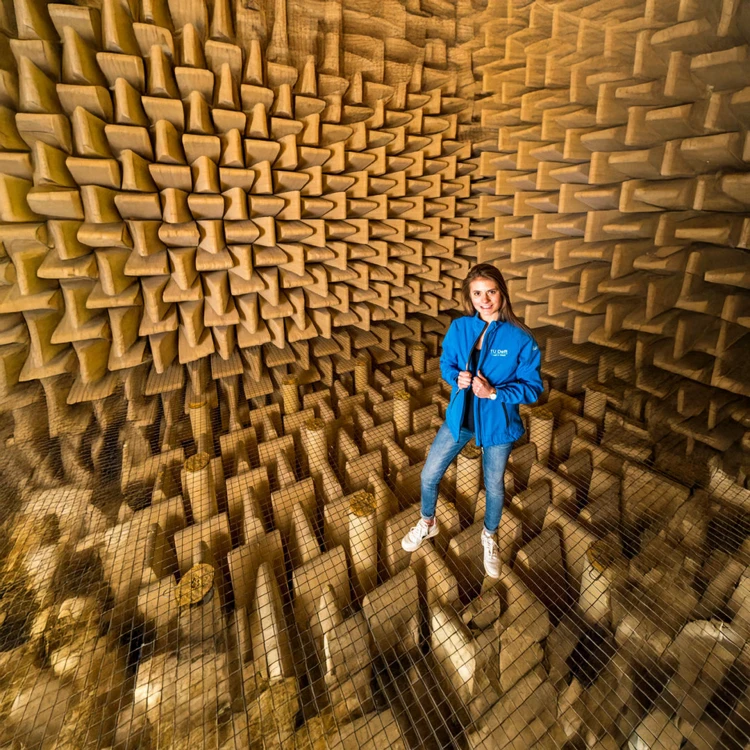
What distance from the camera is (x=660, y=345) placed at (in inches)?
70.6

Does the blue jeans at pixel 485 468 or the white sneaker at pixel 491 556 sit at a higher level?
the blue jeans at pixel 485 468

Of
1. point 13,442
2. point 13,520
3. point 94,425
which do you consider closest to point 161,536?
point 13,520

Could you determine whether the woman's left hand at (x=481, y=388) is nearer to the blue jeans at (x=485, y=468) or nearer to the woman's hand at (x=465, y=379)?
the woman's hand at (x=465, y=379)

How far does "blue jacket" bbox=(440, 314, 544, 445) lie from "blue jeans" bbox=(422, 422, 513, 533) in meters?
0.04

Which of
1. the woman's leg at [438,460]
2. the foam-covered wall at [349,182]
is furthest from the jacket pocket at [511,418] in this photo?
the foam-covered wall at [349,182]

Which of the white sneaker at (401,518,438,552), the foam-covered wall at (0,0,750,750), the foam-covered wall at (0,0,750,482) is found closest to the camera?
the foam-covered wall at (0,0,750,750)

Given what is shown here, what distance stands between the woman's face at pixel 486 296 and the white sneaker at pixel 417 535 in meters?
0.74

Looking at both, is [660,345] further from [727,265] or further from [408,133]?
[408,133]

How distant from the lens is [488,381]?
3.61ft

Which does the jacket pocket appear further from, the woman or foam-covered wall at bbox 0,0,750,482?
foam-covered wall at bbox 0,0,750,482

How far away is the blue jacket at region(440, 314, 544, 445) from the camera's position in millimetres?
1086

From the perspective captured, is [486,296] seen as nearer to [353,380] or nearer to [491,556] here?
[491,556]

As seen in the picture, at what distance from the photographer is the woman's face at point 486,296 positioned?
1.06 meters

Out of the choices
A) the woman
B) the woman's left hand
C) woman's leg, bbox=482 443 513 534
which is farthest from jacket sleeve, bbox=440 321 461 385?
woman's leg, bbox=482 443 513 534
